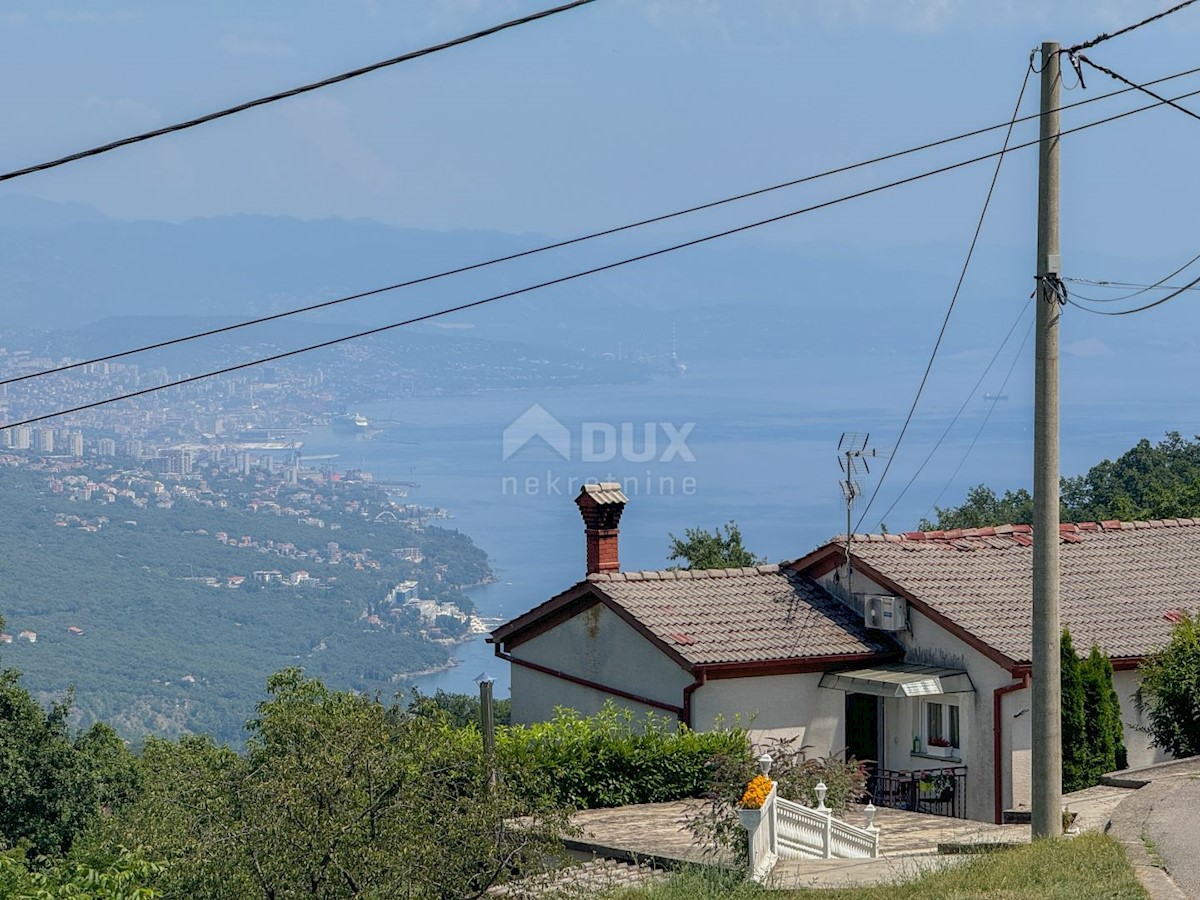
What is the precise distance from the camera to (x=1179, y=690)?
19234mm

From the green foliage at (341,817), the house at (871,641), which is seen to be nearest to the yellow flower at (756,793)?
the green foliage at (341,817)

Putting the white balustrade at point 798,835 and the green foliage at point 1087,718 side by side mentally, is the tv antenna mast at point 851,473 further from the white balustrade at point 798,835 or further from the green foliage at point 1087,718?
the white balustrade at point 798,835

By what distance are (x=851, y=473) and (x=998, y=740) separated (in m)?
4.63

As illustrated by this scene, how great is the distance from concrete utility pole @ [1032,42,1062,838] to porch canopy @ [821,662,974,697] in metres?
7.47

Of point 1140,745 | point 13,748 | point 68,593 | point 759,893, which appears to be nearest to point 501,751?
point 759,893

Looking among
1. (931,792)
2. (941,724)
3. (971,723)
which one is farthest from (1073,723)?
(931,792)

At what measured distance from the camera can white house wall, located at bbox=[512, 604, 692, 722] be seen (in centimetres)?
2211

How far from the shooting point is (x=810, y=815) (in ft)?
51.4

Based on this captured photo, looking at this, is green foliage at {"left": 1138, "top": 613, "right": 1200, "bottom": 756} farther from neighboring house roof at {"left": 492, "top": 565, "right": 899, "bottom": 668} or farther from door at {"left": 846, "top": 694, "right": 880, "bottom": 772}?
door at {"left": 846, "top": 694, "right": 880, "bottom": 772}

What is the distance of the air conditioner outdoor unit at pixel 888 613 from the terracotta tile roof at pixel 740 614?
11.8 inches

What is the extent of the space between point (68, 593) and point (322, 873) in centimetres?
18414

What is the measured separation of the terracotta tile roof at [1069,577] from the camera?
21.8 meters

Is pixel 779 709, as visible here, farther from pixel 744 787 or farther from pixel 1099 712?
pixel 744 787

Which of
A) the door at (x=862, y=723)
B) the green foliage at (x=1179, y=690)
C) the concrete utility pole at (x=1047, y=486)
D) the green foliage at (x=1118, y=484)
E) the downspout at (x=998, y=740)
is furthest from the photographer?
the green foliage at (x=1118, y=484)
